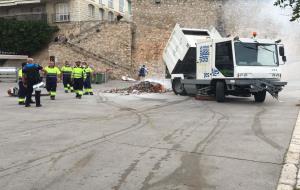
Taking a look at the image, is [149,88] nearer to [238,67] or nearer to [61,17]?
[238,67]

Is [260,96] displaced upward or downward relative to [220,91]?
downward

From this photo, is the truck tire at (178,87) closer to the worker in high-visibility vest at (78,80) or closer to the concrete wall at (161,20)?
the worker in high-visibility vest at (78,80)

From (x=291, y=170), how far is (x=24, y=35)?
38.3m

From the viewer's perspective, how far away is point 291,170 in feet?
21.2

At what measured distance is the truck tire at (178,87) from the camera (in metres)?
20.6

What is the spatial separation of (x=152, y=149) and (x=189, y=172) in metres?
1.63

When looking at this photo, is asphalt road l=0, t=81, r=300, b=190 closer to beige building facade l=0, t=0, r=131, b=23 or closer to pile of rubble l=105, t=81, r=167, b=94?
pile of rubble l=105, t=81, r=167, b=94

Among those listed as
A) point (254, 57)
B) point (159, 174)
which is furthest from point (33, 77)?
point (159, 174)

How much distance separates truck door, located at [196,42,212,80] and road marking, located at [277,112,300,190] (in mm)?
9206

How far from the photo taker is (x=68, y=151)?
25.2ft

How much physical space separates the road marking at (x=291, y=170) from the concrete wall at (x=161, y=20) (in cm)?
3122

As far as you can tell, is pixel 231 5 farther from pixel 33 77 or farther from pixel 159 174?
pixel 159 174

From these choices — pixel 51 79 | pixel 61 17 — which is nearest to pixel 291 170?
pixel 51 79

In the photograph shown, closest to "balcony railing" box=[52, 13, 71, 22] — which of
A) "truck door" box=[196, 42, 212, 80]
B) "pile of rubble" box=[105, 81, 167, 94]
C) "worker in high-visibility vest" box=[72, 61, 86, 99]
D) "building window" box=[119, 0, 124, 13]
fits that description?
"building window" box=[119, 0, 124, 13]
